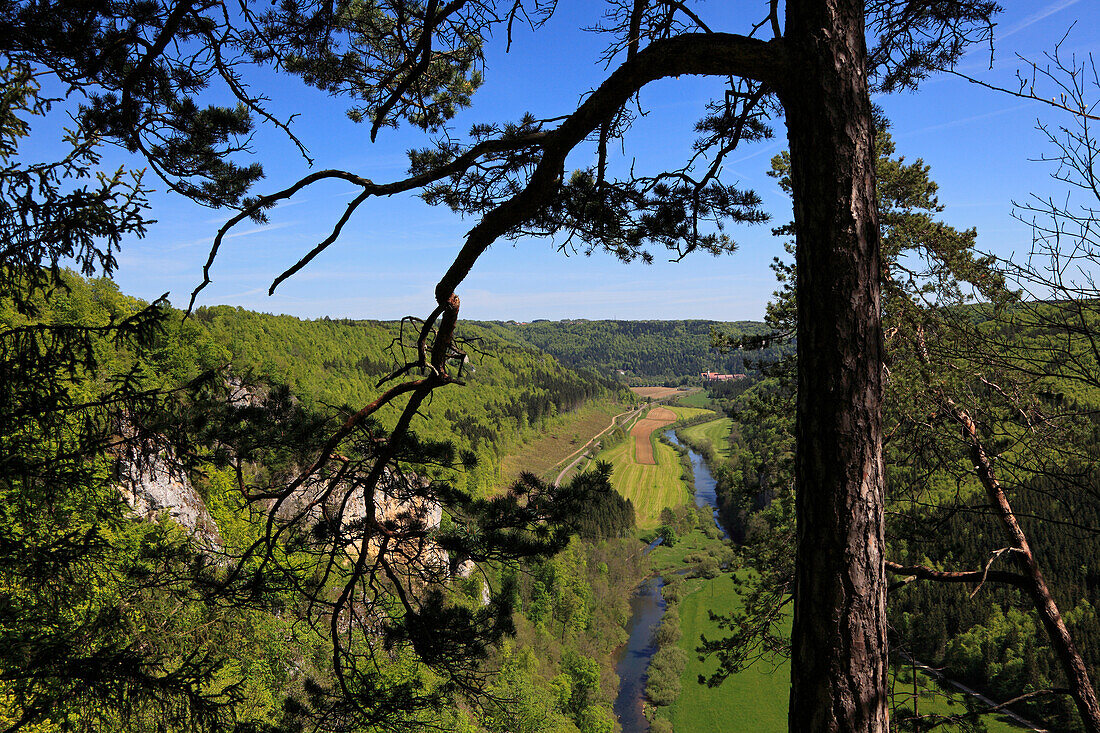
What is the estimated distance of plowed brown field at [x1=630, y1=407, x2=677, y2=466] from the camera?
75438mm

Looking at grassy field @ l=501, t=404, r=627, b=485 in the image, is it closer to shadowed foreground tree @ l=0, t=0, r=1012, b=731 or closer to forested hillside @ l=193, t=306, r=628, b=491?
forested hillside @ l=193, t=306, r=628, b=491

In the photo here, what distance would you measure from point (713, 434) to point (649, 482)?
31799mm

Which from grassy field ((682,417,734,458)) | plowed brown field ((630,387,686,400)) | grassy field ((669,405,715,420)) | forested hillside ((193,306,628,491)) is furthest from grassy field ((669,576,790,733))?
plowed brown field ((630,387,686,400))

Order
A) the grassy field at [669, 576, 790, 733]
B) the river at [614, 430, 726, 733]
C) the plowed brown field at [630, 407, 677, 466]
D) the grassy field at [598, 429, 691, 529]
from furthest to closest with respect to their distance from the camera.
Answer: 1. the plowed brown field at [630, 407, 677, 466]
2. the grassy field at [598, 429, 691, 529]
3. the river at [614, 430, 726, 733]
4. the grassy field at [669, 576, 790, 733]

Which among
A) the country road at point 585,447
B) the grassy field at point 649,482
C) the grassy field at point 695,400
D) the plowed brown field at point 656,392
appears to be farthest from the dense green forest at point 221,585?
the plowed brown field at point 656,392

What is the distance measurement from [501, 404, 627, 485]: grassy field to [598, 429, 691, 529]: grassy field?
22.8 feet

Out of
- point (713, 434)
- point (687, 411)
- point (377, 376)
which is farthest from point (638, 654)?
point (687, 411)

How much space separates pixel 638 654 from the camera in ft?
102

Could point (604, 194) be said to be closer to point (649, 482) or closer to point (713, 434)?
point (649, 482)

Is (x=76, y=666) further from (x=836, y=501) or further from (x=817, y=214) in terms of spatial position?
(x=817, y=214)

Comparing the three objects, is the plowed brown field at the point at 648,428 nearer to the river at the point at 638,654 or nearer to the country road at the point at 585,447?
the country road at the point at 585,447

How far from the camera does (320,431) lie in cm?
422

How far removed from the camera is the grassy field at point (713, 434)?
82125 millimetres

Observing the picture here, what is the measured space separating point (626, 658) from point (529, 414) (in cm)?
5729
